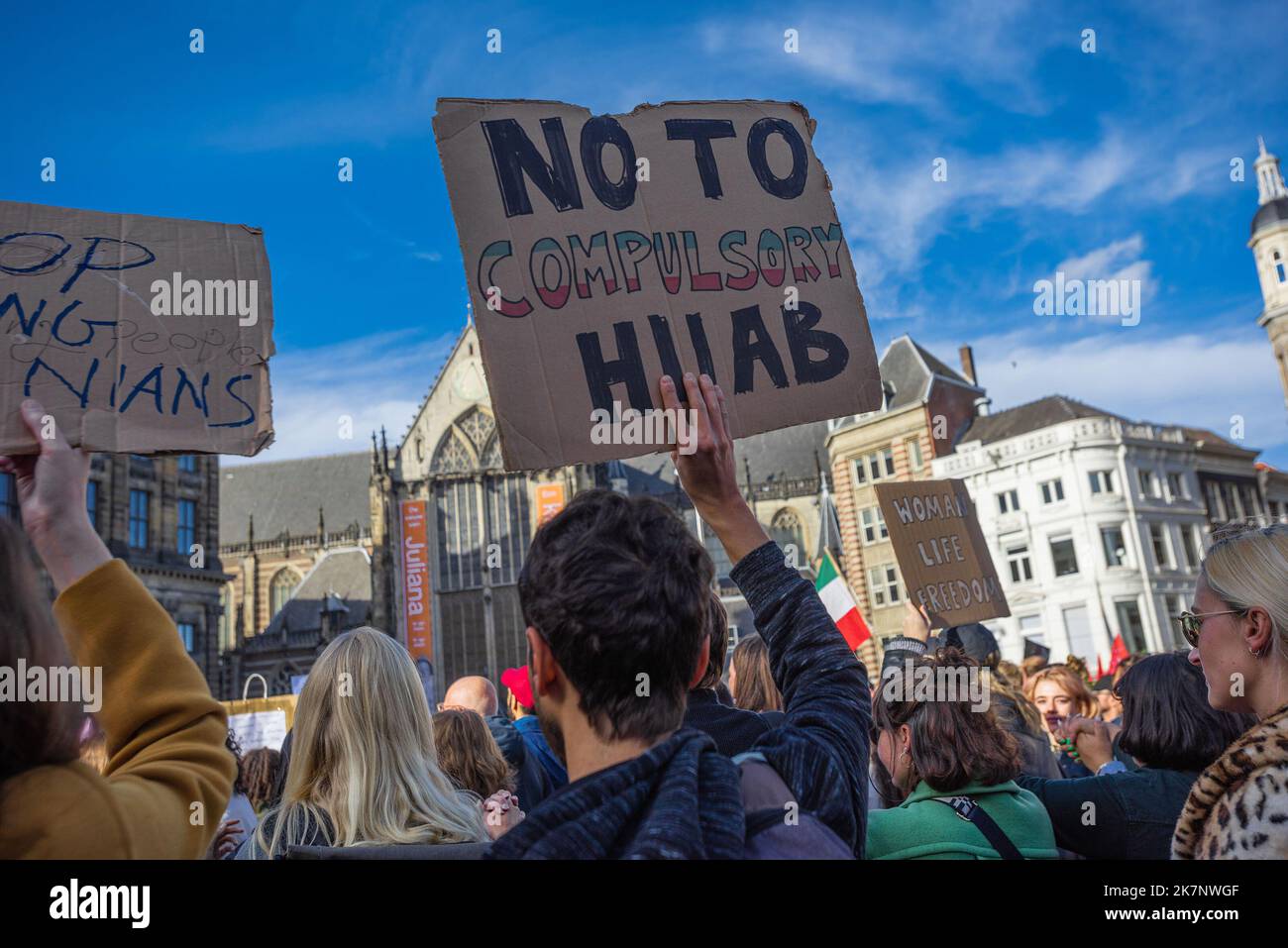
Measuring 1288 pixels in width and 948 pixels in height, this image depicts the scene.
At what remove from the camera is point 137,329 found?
2.77 m

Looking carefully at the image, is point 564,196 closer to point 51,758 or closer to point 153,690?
point 153,690

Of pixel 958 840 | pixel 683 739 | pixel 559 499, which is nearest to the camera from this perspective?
pixel 683 739

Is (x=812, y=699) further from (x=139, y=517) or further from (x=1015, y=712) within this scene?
(x=139, y=517)

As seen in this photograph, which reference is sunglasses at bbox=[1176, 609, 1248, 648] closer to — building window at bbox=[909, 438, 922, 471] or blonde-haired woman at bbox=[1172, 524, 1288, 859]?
blonde-haired woman at bbox=[1172, 524, 1288, 859]

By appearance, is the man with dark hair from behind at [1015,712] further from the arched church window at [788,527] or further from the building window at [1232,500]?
the arched church window at [788,527]

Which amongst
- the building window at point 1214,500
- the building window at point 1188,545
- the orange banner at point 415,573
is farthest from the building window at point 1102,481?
the orange banner at point 415,573

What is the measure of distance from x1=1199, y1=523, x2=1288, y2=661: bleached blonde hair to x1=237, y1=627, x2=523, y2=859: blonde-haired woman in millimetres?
2203

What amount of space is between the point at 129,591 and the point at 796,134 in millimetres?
2500

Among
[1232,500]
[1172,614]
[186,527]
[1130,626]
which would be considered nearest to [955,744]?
[186,527]

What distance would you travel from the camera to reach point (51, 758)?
1.50m

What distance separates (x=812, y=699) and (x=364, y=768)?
148cm

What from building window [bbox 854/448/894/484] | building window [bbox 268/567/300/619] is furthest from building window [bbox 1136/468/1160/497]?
building window [bbox 268/567/300/619]
